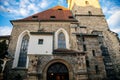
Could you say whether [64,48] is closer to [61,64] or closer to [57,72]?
[61,64]

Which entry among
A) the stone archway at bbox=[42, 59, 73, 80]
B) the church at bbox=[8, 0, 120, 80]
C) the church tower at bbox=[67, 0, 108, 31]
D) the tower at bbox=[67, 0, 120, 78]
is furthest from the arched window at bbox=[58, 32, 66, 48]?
the church tower at bbox=[67, 0, 108, 31]

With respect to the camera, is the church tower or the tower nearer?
the tower

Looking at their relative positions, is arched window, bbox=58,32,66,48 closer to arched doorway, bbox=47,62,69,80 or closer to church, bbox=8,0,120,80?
church, bbox=8,0,120,80

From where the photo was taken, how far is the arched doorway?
9891 millimetres

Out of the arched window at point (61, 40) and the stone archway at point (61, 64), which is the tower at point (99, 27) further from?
the stone archway at point (61, 64)

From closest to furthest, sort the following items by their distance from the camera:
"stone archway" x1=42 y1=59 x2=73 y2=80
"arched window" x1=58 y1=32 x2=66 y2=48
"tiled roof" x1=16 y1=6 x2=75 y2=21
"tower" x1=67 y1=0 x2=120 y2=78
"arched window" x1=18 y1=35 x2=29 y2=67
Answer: "stone archway" x1=42 y1=59 x2=73 y2=80, "arched window" x1=18 y1=35 x2=29 y2=67, "arched window" x1=58 y1=32 x2=66 y2=48, "tower" x1=67 y1=0 x2=120 y2=78, "tiled roof" x1=16 y1=6 x2=75 y2=21

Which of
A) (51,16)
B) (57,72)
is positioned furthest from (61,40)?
(51,16)

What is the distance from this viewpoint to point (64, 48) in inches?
498

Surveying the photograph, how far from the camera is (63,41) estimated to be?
13.2 meters

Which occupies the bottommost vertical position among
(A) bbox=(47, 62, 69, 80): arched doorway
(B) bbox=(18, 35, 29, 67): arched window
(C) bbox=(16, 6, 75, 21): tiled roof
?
(A) bbox=(47, 62, 69, 80): arched doorway

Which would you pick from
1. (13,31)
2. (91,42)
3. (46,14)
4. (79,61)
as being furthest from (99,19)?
(13,31)

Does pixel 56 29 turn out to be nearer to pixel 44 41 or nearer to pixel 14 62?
pixel 44 41

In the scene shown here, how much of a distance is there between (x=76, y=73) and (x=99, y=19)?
10.3m

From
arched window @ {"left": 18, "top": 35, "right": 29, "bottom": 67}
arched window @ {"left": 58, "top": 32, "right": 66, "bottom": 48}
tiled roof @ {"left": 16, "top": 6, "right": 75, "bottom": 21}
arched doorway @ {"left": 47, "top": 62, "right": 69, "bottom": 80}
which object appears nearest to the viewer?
arched doorway @ {"left": 47, "top": 62, "right": 69, "bottom": 80}
